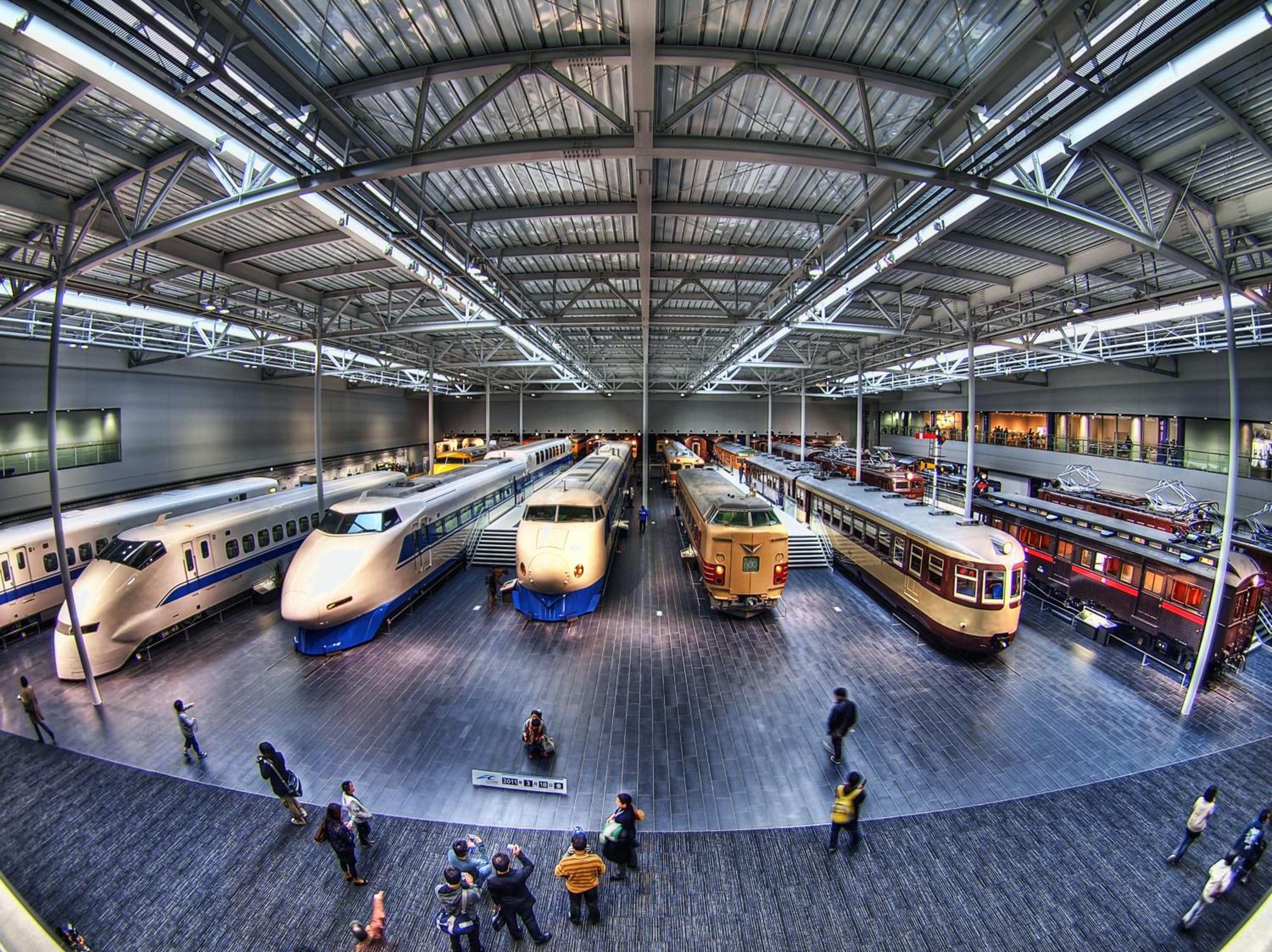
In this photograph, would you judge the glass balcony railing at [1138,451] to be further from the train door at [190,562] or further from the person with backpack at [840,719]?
the train door at [190,562]

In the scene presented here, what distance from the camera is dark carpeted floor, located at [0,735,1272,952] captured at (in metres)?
4.45

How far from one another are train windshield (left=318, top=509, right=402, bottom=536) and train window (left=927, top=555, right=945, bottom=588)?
12.0 meters

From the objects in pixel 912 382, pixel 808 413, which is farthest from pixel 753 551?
pixel 808 413

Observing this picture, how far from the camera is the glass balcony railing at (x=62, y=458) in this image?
15367 millimetres

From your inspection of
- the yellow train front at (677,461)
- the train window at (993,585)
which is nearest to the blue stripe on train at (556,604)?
the train window at (993,585)

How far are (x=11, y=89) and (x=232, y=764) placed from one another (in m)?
8.98

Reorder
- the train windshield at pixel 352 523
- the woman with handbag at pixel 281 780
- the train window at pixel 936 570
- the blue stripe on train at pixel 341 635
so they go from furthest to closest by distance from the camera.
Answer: the train windshield at pixel 352 523
the blue stripe on train at pixel 341 635
the train window at pixel 936 570
the woman with handbag at pixel 281 780

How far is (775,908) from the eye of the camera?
15.3ft

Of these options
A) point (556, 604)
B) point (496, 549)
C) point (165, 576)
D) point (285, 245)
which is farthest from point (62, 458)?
point (556, 604)

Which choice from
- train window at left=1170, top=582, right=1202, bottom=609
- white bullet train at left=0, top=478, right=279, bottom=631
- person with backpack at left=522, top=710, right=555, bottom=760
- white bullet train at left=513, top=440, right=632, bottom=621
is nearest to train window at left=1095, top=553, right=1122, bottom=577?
train window at left=1170, top=582, right=1202, bottom=609

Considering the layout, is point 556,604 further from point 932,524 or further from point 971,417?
point 971,417

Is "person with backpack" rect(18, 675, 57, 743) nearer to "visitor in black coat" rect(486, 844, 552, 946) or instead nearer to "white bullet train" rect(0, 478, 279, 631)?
"white bullet train" rect(0, 478, 279, 631)

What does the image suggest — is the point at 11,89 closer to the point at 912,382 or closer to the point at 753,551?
the point at 753,551

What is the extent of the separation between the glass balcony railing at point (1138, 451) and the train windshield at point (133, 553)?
26469mm
